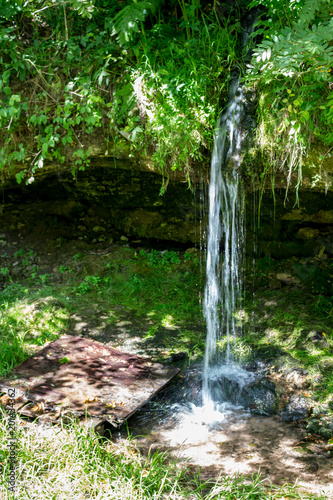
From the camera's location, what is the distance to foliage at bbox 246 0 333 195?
3.16 meters

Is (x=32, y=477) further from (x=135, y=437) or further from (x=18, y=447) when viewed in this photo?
(x=135, y=437)

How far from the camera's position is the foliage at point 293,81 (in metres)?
3.16

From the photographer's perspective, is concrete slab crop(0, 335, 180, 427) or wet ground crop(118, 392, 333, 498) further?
concrete slab crop(0, 335, 180, 427)

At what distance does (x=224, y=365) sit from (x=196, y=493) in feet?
5.42

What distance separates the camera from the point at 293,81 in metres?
3.61

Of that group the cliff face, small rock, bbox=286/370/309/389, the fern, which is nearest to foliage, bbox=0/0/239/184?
the fern

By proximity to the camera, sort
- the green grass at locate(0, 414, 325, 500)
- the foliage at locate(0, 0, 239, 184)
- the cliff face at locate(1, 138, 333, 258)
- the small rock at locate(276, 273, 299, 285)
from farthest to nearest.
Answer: the small rock at locate(276, 273, 299, 285)
the cliff face at locate(1, 138, 333, 258)
the foliage at locate(0, 0, 239, 184)
the green grass at locate(0, 414, 325, 500)

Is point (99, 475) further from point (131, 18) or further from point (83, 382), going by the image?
point (131, 18)

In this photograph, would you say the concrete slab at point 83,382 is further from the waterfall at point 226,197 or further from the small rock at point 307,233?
the small rock at point 307,233

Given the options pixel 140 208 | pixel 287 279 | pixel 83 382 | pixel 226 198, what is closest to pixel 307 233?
pixel 287 279

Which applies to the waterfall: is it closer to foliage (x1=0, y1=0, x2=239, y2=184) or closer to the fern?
foliage (x1=0, y1=0, x2=239, y2=184)

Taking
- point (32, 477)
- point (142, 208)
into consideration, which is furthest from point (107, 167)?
point (32, 477)

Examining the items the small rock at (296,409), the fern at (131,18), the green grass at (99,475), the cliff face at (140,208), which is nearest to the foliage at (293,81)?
the cliff face at (140,208)

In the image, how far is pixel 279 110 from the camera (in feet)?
12.2
